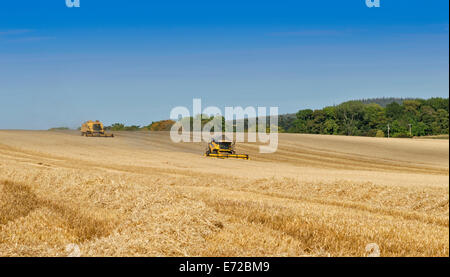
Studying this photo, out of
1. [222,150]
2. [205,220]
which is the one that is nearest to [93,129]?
[222,150]

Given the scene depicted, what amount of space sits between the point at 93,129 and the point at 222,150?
85.9 ft

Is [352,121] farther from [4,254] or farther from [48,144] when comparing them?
[4,254]

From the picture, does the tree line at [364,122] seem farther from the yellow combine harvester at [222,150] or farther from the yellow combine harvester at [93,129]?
the yellow combine harvester at [222,150]

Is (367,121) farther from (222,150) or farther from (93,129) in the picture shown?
(222,150)

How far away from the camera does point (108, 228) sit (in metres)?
9.09

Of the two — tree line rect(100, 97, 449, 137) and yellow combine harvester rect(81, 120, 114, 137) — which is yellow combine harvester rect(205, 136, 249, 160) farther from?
tree line rect(100, 97, 449, 137)

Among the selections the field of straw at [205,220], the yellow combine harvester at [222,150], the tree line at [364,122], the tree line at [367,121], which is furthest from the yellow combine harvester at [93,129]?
the tree line at [367,121]

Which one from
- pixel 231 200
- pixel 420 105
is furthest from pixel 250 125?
pixel 231 200

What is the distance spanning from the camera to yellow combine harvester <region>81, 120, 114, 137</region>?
63.7 meters

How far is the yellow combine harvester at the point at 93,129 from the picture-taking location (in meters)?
63.7

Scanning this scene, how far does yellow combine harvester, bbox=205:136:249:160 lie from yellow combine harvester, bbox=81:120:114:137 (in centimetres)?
2303

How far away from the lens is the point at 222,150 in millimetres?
44312

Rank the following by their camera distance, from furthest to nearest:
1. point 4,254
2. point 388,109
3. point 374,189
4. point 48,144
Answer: point 388,109 → point 48,144 → point 374,189 → point 4,254
